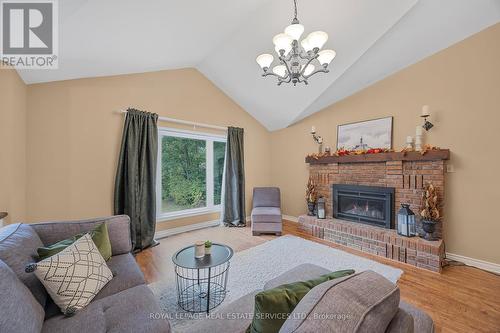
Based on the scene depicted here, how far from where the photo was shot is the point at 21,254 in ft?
4.46

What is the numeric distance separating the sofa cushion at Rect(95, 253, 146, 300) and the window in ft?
6.21

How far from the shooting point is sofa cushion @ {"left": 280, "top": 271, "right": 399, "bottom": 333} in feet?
2.11

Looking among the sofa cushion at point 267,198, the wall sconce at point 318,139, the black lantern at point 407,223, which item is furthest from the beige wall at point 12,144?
the black lantern at point 407,223

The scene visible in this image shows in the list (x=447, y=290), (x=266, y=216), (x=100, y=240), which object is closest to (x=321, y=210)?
(x=266, y=216)

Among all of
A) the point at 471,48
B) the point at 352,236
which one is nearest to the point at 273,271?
the point at 352,236

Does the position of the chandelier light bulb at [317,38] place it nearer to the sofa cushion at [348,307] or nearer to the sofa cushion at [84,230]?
the sofa cushion at [348,307]

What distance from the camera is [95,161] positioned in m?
3.01

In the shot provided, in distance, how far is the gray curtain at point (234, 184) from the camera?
4.50 metres

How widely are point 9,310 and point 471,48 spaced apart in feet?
15.9

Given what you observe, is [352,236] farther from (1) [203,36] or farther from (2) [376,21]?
(1) [203,36]

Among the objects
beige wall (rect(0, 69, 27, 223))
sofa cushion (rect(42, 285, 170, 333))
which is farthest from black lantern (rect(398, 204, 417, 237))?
beige wall (rect(0, 69, 27, 223))

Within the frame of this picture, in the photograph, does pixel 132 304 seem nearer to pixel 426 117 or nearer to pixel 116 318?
pixel 116 318

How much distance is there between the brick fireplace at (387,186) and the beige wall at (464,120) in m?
0.24

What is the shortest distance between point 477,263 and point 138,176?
4.74 m
